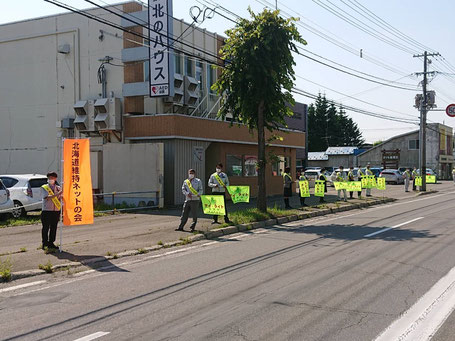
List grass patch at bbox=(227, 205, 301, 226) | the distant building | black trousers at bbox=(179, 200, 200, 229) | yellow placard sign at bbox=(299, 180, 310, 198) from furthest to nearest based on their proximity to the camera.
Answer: the distant building, yellow placard sign at bbox=(299, 180, 310, 198), grass patch at bbox=(227, 205, 301, 226), black trousers at bbox=(179, 200, 200, 229)

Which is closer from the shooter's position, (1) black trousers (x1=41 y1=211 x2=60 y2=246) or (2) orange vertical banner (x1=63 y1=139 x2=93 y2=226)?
(2) orange vertical banner (x1=63 y1=139 x2=93 y2=226)

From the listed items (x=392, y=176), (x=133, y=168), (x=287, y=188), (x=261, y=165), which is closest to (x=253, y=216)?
(x=261, y=165)

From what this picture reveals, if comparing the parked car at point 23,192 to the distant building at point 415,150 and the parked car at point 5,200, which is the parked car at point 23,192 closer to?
the parked car at point 5,200

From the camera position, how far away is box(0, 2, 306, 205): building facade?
2042cm

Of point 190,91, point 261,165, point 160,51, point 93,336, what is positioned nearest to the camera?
point 93,336

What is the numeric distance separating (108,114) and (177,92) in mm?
3164

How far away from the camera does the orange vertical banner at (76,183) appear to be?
32.8 ft

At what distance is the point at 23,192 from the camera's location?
53.1 ft

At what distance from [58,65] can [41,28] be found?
217 centimetres

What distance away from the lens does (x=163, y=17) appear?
1883 cm

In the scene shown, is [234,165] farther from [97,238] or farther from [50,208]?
[50,208]

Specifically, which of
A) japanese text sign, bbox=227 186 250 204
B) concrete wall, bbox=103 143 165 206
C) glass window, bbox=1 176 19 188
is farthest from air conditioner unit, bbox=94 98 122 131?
japanese text sign, bbox=227 186 250 204

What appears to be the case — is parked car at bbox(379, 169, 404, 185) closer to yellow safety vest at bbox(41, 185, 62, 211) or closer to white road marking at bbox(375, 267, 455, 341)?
yellow safety vest at bbox(41, 185, 62, 211)

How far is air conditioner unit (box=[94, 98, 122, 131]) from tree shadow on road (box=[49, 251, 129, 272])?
11.5 metres
